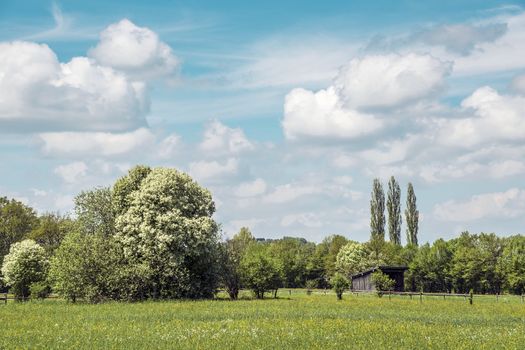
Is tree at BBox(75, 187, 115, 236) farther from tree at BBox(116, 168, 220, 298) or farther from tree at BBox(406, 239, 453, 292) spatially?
tree at BBox(406, 239, 453, 292)

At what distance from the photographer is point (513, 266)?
10900cm

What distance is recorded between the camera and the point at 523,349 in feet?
102

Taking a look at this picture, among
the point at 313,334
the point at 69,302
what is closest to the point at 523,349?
the point at 313,334

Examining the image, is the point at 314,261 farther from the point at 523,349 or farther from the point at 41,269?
the point at 523,349

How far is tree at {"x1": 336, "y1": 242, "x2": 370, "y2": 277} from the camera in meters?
126

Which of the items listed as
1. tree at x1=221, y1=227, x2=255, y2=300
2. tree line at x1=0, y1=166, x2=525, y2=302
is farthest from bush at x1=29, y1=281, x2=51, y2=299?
tree at x1=221, y1=227, x2=255, y2=300

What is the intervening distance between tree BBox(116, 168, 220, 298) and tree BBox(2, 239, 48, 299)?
54.1ft

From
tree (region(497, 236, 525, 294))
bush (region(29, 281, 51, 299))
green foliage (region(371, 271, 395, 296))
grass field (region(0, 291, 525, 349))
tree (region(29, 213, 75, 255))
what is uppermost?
tree (region(29, 213, 75, 255))

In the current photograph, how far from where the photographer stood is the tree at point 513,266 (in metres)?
108

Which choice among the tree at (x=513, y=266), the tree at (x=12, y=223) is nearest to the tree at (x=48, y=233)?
the tree at (x=12, y=223)

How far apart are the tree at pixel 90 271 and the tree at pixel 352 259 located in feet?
211

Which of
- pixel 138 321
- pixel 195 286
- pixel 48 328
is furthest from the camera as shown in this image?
pixel 195 286

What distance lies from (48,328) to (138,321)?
22.1ft

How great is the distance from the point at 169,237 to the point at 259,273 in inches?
704
